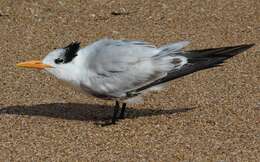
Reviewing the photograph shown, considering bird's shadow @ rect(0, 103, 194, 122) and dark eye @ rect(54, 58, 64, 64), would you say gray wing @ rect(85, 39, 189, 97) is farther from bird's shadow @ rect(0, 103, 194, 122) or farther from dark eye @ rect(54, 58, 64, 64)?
bird's shadow @ rect(0, 103, 194, 122)

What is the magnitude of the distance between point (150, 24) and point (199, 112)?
7.74 feet

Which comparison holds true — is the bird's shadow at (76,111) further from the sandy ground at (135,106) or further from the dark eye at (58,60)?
the dark eye at (58,60)

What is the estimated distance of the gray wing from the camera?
17.2 feet

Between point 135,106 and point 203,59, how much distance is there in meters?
0.81

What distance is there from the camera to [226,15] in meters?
7.88

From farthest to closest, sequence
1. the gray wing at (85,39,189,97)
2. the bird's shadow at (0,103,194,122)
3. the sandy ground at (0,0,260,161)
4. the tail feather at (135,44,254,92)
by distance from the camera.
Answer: the bird's shadow at (0,103,194,122) < the tail feather at (135,44,254,92) < the gray wing at (85,39,189,97) < the sandy ground at (0,0,260,161)

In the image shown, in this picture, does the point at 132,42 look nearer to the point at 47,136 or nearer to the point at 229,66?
the point at 47,136

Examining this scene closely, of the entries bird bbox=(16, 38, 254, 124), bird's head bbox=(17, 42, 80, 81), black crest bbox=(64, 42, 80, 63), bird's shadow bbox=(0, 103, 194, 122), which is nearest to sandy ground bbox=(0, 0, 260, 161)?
bird's shadow bbox=(0, 103, 194, 122)

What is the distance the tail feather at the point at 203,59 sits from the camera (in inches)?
211

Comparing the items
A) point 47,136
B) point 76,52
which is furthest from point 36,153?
point 76,52

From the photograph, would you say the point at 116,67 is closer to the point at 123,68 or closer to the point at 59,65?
the point at 123,68

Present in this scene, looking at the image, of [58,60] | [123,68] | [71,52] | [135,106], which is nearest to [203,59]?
[123,68]

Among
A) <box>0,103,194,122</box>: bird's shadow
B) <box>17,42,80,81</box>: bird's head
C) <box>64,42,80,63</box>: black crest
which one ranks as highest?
<box>64,42,80,63</box>: black crest

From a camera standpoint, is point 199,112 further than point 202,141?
Yes
